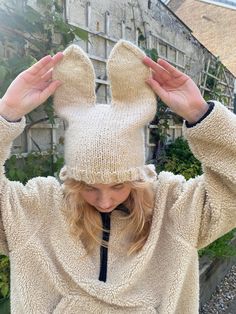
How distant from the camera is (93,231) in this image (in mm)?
1564

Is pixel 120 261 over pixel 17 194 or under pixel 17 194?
under

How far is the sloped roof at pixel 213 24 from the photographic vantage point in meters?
19.5

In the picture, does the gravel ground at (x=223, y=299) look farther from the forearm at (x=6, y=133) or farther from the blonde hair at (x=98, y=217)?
the forearm at (x=6, y=133)

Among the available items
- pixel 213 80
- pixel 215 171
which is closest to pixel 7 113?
pixel 215 171

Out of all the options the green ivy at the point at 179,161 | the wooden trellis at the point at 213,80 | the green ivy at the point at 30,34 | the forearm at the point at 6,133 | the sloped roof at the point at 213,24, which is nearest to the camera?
the forearm at the point at 6,133

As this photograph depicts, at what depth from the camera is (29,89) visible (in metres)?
1.45

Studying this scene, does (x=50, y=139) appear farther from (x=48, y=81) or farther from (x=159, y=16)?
(x=159, y=16)

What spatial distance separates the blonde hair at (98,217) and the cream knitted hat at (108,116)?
0.08 m

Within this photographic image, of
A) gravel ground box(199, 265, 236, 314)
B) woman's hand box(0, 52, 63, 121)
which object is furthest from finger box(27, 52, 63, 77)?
gravel ground box(199, 265, 236, 314)

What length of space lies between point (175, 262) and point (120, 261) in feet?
0.66

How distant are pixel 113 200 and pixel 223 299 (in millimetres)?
2954

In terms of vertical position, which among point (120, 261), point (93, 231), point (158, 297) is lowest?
point (158, 297)

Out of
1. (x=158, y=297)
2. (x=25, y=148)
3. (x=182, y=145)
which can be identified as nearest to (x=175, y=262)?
(x=158, y=297)

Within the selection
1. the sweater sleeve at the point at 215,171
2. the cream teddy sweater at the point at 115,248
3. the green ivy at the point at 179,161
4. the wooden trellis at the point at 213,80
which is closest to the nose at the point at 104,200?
the cream teddy sweater at the point at 115,248
